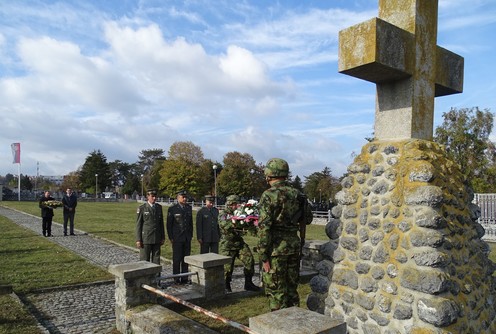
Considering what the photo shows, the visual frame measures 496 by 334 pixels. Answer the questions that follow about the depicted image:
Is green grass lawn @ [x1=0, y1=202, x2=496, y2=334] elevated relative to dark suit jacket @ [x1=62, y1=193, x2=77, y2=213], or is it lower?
lower

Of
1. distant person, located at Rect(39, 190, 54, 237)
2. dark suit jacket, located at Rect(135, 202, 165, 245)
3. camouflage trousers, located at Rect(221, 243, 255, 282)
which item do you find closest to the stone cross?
camouflage trousers, located at Rect(221, 243, 255, 282)

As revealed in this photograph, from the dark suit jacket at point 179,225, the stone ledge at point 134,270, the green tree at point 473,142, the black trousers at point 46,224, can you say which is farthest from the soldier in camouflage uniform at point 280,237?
the green tree at point 473,142

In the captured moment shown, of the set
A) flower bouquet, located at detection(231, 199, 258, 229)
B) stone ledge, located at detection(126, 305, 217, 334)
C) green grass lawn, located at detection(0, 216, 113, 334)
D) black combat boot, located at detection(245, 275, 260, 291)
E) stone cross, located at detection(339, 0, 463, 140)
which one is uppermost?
stone cross, located at detection(339, 0, 463, 140)

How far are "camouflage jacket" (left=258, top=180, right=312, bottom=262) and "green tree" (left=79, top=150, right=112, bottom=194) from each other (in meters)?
93.8

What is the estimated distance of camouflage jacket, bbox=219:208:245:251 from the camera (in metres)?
7.55

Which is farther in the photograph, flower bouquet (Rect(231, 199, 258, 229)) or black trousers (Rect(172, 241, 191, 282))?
black trousers (Rect(172, 241, 191, 282))

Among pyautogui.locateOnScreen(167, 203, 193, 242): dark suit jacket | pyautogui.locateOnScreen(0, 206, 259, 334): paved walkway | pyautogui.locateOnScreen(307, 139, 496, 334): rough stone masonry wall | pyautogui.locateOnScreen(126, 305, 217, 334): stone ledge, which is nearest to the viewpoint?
pyautogui.locateOnScreen(307, 139, 496, 334): rough stone masonry wall

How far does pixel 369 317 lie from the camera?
414 centimetres

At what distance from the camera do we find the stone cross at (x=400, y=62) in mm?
4195

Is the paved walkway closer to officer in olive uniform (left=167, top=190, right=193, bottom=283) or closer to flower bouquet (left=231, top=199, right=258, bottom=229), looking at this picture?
officer in olive uniform (left=167, top=190, right=193, bottom=283)

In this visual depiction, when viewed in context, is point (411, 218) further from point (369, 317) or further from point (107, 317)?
point (107, 317)

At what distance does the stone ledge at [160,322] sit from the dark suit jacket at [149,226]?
264cm

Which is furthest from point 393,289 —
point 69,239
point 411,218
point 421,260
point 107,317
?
point 69,239

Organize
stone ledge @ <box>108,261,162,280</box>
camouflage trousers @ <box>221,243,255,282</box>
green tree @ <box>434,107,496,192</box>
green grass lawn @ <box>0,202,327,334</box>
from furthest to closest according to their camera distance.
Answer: green tree @ <box>434,107,496,192</box>
camouflage trousers @ <box>221,243,255,282</box>
green grass lawn @ <box>0,202,327,334</box>
stone ledge @ <box>108,261,162,280</box>
